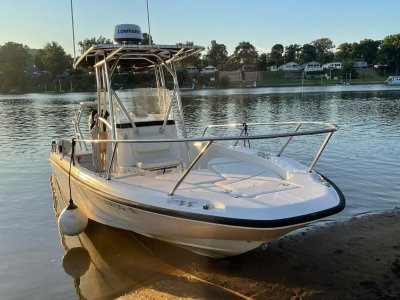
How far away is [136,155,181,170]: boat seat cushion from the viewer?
690 cm

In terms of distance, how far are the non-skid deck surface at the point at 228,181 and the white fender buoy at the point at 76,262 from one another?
159cm

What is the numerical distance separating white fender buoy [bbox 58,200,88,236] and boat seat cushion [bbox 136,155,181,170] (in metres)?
1.30

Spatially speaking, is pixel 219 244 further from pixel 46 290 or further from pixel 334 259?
pixel 46 290

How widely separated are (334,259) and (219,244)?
184cm

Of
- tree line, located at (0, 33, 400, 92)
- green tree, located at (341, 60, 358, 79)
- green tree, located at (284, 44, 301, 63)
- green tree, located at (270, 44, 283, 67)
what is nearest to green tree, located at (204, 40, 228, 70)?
tree line, located at (0, 33, 400, 92)

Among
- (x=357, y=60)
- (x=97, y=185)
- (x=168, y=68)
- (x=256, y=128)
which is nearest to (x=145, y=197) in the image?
(x=97, y=185)

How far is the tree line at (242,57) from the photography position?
342 feet

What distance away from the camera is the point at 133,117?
758cm

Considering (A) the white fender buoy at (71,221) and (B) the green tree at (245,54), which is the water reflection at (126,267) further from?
(B) the green tree at (245,54)

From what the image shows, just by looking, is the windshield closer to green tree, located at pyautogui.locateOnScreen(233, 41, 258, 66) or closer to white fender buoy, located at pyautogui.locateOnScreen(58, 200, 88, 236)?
white fender buoy, located at pyautogui.locateOnScreen(58, 200, 88, 236)

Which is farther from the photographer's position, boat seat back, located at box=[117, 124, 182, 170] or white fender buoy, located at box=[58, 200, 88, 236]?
boat seat back, located at box=[117, 124, 182, 170]

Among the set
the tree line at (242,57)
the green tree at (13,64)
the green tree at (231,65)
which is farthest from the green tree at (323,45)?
the green tree at (13,64)

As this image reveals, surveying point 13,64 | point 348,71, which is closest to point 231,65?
point 348,71

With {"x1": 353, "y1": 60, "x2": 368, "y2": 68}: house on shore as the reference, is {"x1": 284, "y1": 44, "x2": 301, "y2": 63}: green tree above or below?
above
